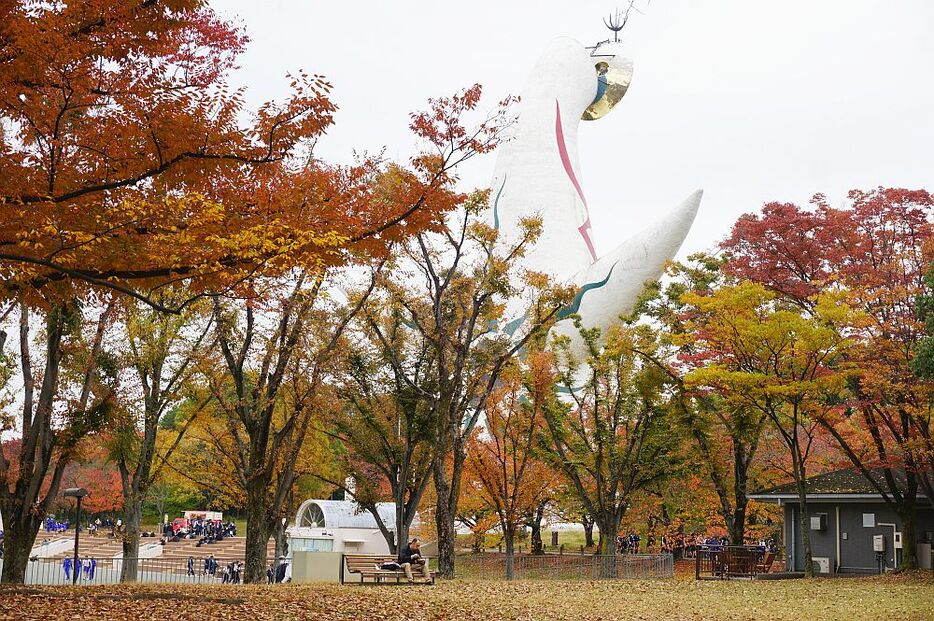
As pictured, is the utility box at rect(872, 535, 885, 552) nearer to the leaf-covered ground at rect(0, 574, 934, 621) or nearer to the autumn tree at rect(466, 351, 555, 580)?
the leaf-covered ground at rect(0, 574, 934, 621)

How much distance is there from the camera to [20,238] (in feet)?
28.0

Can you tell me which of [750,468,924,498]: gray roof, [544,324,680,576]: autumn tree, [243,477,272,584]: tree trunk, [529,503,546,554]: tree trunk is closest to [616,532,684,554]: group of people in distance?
[529,503,546,554]: tree trunk

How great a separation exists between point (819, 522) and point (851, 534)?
90 cm

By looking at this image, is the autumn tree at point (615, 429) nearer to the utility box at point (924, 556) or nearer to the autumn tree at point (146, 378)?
the utility box at point (924, 556)

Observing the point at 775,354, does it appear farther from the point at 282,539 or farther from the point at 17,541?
the point at 282,539

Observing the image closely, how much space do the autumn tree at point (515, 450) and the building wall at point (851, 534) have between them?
25.1ft

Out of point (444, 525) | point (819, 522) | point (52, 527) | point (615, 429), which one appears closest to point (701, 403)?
point (615, 429)

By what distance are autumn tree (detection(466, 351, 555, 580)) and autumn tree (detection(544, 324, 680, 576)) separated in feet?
1.97

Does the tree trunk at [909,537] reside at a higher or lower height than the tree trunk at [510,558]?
higher

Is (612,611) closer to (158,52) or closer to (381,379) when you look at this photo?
(158,52)

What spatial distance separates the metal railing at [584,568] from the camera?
72.8ft

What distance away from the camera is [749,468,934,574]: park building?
23984 mm

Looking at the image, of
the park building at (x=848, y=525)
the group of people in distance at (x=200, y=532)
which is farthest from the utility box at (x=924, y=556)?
the group of people in distance at (x=200, y=532)

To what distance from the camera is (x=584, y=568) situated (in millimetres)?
24219
